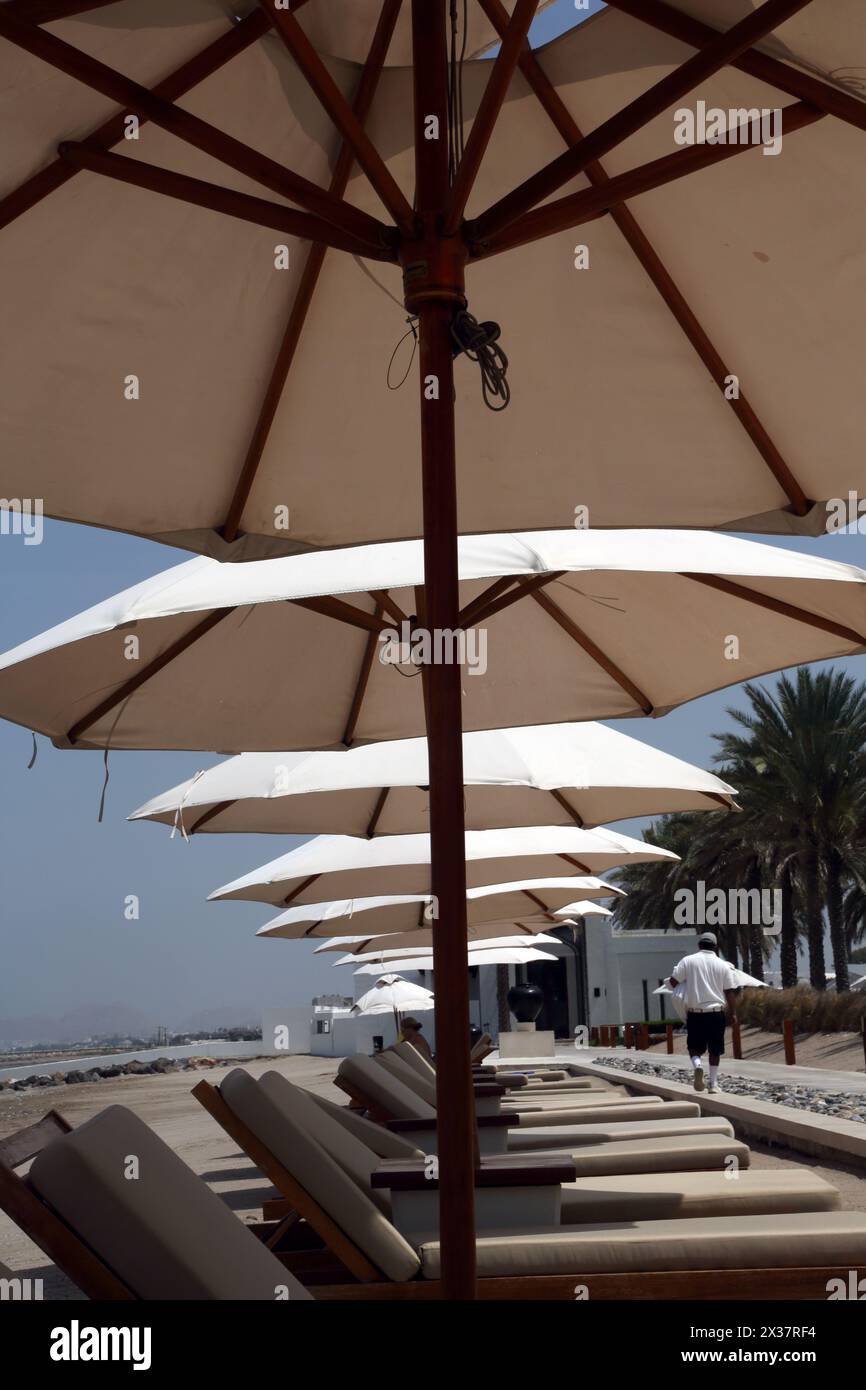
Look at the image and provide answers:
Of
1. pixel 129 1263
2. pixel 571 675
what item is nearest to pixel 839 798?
pixel 571 675

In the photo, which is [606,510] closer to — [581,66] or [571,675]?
[581,66]

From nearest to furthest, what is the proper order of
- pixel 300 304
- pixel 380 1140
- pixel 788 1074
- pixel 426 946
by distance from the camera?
pixel 300 304 < pixel 380 1140 < pixel 788 1074 < pixel 426 946

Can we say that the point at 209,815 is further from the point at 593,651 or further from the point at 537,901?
the point at 537,901

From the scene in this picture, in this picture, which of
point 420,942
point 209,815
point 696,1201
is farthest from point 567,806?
point 420,942

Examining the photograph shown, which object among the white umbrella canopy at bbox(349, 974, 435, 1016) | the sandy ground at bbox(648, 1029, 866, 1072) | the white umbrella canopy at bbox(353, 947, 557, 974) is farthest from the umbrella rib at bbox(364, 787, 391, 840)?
the sandy ground at bbox(648, 1029, 866, 1072)

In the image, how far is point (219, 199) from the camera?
312 centimetres

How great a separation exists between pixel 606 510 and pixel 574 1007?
47367mm

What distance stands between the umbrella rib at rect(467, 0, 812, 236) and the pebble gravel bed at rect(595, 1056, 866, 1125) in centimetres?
862

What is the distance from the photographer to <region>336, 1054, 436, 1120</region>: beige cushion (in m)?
7.74

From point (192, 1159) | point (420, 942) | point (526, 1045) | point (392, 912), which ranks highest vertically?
point (392, 912)

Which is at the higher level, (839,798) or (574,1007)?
(839,798)

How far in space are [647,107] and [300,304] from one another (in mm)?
1333

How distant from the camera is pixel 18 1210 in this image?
8.70 ft

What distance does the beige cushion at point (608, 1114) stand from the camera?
29.1 feet
